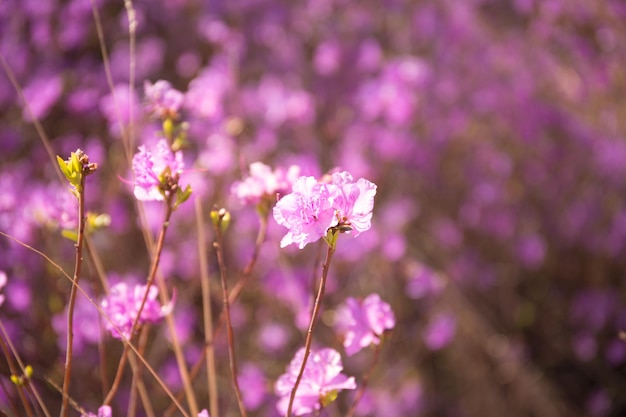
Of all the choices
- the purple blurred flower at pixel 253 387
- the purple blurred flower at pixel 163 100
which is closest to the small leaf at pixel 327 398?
the purple blurred flower at pixel 163 100

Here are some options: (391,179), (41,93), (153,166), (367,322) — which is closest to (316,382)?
(367,322)

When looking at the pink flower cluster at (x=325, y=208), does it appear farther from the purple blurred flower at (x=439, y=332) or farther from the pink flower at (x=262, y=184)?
the purple blurred flower at (x=439, y=332)

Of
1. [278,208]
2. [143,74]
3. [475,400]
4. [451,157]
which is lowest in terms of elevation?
[278,208]

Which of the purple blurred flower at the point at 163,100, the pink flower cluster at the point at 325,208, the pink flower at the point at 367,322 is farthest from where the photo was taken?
the purple blurred flower at the point at 163,100

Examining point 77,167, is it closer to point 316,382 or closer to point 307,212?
point 307,212

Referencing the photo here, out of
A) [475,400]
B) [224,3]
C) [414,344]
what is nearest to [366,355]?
[414,344]

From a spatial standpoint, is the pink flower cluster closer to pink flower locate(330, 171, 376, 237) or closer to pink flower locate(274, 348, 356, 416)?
pink flower locate(330, 171, 376, 237)

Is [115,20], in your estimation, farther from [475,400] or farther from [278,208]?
[278,208]
